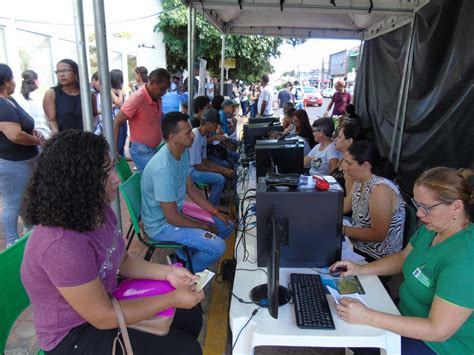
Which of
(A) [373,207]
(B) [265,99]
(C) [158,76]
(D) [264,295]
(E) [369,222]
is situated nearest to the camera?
(D) [264,295]

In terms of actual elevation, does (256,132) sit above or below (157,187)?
above

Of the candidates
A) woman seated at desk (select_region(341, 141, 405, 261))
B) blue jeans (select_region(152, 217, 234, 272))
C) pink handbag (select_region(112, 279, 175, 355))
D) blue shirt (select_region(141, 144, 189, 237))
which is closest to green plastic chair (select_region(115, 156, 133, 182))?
blue shirt (select_region(141, 144, 189, 237))

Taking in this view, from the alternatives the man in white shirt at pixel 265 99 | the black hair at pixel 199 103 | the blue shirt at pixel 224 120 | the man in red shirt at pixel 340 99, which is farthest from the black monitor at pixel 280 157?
the man in white shirt at pixel 265 99

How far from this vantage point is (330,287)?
1496 millimetres

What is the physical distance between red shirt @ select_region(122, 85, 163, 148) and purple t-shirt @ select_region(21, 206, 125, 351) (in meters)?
2.50

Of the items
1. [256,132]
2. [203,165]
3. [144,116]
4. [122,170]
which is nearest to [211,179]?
[203,165]

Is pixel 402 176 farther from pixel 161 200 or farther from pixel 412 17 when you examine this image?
pixel 161 200

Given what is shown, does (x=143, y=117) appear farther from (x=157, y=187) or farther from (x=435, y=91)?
(x=435, y=91)

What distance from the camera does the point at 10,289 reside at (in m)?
1.40

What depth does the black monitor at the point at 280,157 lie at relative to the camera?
8.41 ft

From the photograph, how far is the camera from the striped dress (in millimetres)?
2039

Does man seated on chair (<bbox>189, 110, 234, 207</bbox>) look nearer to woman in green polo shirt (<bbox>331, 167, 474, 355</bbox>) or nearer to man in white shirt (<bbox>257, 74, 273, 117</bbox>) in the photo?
woman in green polo shirt (<bbox>331, 167, 474, 355</bbox>)

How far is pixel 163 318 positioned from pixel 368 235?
1.26 m

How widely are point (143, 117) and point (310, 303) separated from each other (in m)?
2.84
